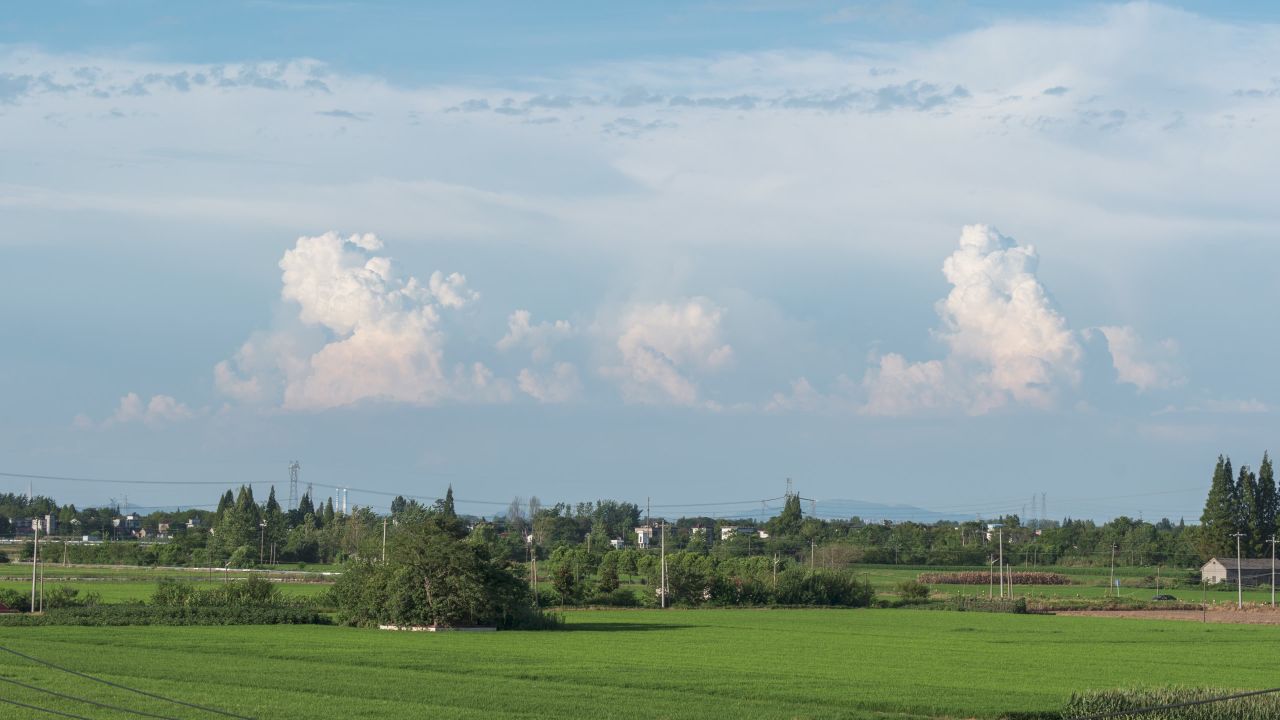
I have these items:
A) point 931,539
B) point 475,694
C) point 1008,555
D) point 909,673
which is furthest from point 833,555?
point 475,694

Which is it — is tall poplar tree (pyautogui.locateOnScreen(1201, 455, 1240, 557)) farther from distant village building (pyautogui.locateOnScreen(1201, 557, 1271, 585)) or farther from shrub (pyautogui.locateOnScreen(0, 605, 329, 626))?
shrub (pyautogui.locateOnScreen(0, 605, 329, 626))

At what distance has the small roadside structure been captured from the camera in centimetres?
14600

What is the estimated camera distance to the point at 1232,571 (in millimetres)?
147500

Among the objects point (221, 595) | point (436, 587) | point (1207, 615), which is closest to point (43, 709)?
point (436, 587)

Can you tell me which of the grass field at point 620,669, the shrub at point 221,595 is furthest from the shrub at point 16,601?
the grass field at point 620,669

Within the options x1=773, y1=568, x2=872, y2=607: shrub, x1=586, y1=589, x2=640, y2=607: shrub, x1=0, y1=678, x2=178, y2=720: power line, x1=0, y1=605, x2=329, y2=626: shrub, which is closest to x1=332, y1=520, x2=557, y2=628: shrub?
x1=0, y1=605, x2=329, y2=626: shrub

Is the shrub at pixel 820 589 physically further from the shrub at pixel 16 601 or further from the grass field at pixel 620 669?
the shrub at pixel 16 601

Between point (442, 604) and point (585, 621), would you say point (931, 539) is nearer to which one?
point (585, 621)

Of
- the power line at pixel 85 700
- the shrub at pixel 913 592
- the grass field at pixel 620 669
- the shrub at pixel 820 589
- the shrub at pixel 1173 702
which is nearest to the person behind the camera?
the power line at pixel 85 700

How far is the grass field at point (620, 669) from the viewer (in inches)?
1369

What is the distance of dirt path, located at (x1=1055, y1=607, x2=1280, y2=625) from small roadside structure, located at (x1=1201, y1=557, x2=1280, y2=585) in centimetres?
4586

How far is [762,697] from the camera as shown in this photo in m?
37.8

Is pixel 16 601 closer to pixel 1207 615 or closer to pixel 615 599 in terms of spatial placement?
pixel 615 599

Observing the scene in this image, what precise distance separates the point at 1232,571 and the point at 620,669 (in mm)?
120696
